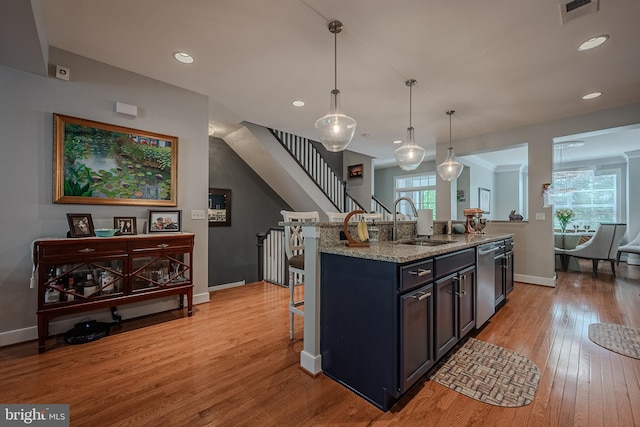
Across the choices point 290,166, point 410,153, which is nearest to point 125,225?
point 290,166

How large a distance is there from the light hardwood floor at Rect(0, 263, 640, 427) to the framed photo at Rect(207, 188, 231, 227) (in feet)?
7.92

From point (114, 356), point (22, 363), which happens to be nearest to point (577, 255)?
point (114, 356)

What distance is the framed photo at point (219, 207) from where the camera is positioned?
16.6 ft

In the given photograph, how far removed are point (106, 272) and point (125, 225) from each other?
0.51 meters

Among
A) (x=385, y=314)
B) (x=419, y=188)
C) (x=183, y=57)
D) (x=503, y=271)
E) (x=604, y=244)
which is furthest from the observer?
(x=419, y=188)

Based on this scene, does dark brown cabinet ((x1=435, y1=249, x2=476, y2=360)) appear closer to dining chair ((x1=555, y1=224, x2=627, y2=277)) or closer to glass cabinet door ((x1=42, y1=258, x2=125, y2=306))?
glass cabinet door ((x1=42, y1=258, x2=125, y2=306))

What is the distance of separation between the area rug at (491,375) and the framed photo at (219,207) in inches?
171

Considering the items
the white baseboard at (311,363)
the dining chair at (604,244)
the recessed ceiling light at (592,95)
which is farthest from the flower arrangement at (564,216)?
the white baseboard at (311,363)

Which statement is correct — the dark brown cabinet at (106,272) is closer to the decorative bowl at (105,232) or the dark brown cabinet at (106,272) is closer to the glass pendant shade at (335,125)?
the decorative bowl at (105,232)

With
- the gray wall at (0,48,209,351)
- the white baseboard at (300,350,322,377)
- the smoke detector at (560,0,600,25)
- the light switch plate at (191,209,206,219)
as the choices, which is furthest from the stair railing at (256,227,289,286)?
the smoke detector at (560,0,600,25)

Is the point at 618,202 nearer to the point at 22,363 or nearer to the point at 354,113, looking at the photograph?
the point at 354,113

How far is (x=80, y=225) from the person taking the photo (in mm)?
2498

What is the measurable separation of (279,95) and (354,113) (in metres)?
1.24

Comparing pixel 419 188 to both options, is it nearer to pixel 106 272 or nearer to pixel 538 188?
pixel 538 188
